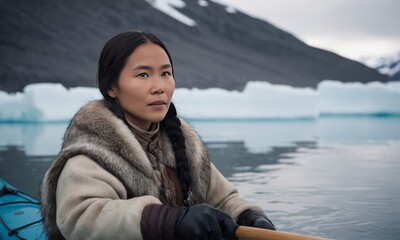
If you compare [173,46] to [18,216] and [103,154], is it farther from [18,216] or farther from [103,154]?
[103,154]

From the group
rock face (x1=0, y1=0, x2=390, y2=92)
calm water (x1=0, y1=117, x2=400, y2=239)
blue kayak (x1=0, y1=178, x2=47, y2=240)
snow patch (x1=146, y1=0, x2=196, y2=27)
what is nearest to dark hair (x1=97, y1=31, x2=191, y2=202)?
blue kayak (x1=0, y1=178, x2=47, y2=240)

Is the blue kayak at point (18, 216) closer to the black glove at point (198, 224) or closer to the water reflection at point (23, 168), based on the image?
the black glove at point (198, 224)

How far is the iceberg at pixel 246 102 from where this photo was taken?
19500mm

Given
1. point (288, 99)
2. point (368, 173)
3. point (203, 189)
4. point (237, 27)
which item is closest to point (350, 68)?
point (237, 27)

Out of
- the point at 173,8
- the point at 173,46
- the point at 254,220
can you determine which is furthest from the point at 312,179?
the point at 173,8

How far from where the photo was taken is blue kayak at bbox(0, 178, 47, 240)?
2588 millimetres

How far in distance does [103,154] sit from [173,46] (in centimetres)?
5687

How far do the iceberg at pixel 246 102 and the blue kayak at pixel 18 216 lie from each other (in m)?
13.0

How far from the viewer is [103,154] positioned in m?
1.50

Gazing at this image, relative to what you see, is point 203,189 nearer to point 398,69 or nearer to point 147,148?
point 147,148

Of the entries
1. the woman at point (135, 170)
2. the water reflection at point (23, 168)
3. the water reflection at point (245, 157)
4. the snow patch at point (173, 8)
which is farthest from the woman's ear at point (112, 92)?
the snow patch at point (173, 8)

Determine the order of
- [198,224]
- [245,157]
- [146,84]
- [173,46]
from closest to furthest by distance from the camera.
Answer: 1. [198,224]
2. [146,84]
3. [245,157]
4. [173,46]

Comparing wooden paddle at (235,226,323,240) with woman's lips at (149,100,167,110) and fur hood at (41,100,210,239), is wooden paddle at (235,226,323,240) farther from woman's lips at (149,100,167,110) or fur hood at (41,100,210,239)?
woman's lips at (149,100,167,110)

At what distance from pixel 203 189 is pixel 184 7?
72.0 meters
